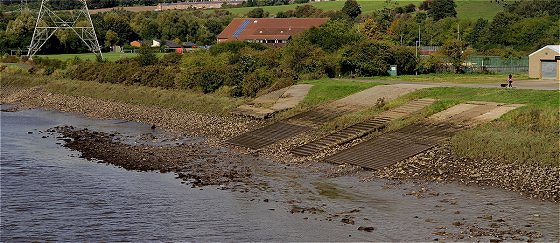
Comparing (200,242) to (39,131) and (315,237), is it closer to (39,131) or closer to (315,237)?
(315,237)

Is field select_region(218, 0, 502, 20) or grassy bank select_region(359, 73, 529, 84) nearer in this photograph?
grassy bank select_region(359, 73, 529, 84)

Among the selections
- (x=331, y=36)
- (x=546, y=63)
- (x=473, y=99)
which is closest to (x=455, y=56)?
(x=331, y=36)

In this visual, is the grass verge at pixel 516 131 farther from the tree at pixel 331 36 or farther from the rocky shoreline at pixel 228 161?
the tree at pixel 331 36

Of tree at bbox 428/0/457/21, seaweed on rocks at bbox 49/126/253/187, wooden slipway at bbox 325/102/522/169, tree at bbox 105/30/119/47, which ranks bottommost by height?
seaweed on rocks at bbox 49/126/253/187

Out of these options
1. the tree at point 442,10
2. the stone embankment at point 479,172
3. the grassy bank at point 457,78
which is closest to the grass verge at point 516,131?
the stone embankment at point 479,172

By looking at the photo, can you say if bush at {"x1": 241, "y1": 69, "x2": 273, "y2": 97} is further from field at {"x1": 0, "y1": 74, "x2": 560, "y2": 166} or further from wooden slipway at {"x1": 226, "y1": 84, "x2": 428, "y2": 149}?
wooden slipway at {"x1": 226, "y1": 84, "x2": 428, "y2": 149}

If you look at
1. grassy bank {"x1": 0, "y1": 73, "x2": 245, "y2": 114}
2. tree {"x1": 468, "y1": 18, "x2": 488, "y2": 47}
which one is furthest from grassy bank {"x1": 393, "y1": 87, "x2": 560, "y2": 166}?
tree {"x1": 468, "y1": 18, "x2": 488, "y2": 47}
